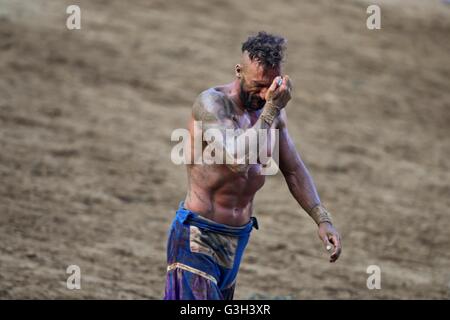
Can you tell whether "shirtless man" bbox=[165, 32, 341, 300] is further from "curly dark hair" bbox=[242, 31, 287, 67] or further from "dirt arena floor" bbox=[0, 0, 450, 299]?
"dirt arena floor" bbox=[0, 0, 450, 299]

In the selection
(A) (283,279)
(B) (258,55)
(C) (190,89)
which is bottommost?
(A) (283,279)

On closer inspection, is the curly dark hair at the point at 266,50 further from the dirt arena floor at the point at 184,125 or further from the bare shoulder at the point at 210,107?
the dirt arena floor at the point at 184,125

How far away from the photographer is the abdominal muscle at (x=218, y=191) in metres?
4.99

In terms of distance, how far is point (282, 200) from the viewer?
10.8 metres

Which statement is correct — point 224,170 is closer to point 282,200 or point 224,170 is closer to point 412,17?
point 282,200

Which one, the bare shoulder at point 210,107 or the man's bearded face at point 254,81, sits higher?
the man's bearded face at point 254,81

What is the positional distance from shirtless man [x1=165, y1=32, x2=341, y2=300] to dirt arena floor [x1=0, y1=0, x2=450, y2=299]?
102 inches

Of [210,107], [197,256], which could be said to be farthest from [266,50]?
[197,256]

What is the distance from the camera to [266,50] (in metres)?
4.83

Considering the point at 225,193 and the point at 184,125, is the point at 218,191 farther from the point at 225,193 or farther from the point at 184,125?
the point at 184,125

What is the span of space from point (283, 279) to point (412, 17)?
1121 cm

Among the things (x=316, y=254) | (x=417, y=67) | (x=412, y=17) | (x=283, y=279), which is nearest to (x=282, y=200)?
(x=316, y=254)

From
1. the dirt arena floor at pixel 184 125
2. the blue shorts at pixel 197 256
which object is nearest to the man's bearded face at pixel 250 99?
the blue shorts at pixel 197 256

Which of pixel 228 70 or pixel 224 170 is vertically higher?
pixel 228 70
